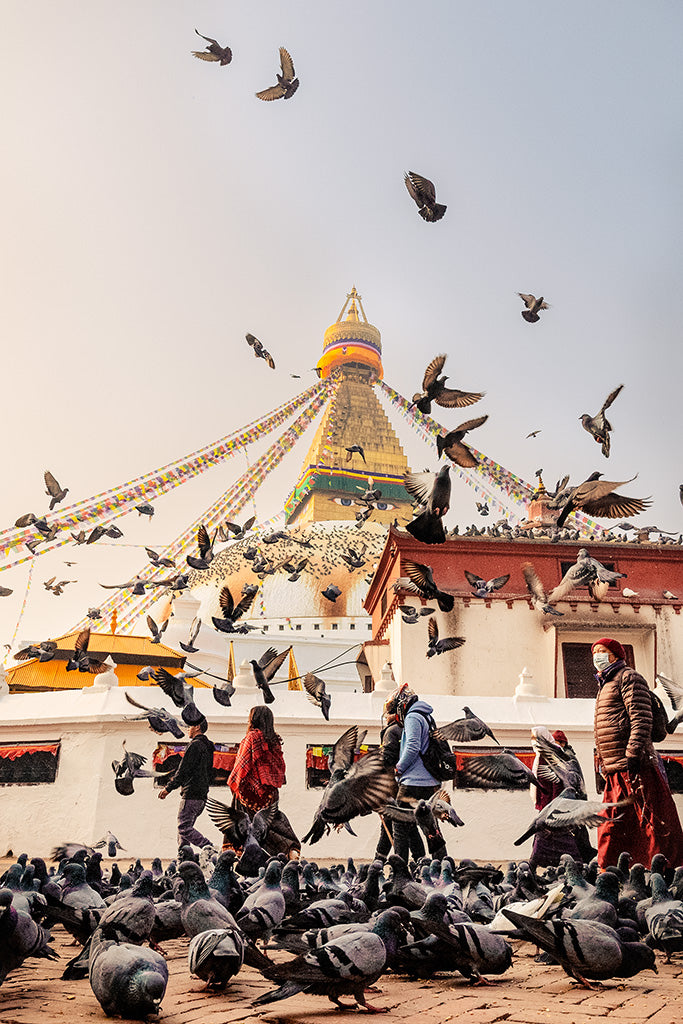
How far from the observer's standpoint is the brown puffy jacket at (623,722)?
5.78 metres

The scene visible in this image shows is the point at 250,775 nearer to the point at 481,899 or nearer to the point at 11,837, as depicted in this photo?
the point at 481,899

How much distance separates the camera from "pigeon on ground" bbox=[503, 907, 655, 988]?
362cm

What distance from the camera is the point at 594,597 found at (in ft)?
50.6

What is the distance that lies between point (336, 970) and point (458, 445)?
5264mm

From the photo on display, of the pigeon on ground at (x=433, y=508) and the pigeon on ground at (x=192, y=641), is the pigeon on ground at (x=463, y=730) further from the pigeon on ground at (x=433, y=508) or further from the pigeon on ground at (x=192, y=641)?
the pigeon on ground at (x=192, y=641)

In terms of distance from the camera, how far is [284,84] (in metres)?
8.63

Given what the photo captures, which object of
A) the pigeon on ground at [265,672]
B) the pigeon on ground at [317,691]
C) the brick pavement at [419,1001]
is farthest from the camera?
the pigeon on ground at [265,672]

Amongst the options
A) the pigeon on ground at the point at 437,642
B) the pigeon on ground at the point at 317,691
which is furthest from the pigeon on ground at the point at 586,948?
the pigeon on ground at the point at 437,642

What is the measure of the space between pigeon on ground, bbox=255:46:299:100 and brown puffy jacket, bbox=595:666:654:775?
678 cm

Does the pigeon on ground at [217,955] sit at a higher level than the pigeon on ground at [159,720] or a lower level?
lower

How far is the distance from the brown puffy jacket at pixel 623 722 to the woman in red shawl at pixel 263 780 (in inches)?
108

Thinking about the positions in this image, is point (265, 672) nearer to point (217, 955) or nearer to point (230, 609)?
point (230, 609)

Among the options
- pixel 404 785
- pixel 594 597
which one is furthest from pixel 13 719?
pixel 594 597

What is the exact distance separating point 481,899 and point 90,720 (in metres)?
6.34
